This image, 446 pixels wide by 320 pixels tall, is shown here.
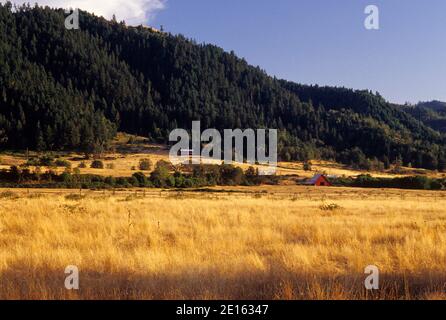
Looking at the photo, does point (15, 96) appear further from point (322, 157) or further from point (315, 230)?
point (315, 230)

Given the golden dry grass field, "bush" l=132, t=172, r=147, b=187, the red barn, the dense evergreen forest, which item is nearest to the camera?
the golden dry grass field

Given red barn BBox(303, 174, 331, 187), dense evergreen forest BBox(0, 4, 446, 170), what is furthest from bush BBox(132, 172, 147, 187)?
dense evergreen forest BBox(0, 4, 446, 170)

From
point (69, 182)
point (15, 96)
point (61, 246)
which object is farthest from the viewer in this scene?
point (15, 96)

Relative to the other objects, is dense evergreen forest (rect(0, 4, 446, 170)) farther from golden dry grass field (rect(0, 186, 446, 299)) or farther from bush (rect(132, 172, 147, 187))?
golden dry grass field (rect(0, 186, 446, 299))

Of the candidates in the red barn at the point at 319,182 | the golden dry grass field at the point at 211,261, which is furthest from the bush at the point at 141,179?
the golden dry grass field at the point at 211,261

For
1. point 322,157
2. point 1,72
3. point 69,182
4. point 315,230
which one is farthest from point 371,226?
point 1,72

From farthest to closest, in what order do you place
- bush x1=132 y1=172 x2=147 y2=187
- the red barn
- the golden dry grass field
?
the red barn
bush x1=132 y1=172 x2=147 y2=187
the golden dry grass field

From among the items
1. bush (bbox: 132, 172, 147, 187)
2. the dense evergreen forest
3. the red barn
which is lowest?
the red barn

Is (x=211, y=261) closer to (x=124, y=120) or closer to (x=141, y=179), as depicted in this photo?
(x=141, y=179)

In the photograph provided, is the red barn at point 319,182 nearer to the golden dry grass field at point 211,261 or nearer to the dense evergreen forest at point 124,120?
the dense evergreen forest at point 124,120

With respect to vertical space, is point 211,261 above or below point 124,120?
below

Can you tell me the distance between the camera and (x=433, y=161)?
146250mm

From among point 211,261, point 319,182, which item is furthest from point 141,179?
point 211,261
